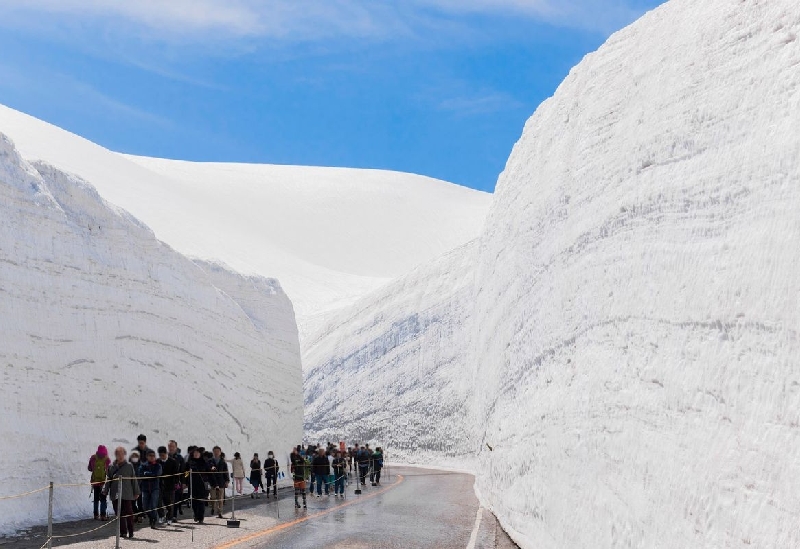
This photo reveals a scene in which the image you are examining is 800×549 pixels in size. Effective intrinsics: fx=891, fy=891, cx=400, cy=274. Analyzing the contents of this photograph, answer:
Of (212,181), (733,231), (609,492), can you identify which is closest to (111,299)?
(609,492)

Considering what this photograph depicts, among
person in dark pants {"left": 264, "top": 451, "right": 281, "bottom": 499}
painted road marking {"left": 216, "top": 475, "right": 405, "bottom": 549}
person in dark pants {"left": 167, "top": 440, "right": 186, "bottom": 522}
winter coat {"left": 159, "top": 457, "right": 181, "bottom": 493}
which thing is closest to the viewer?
painted road marking {"left": 216, "top": 475, "right": 405, "bottom": 549}

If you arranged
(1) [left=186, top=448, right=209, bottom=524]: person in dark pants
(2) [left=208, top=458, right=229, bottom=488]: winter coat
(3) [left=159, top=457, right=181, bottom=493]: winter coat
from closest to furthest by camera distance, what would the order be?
(1) [left=186, top=448, right=209, bottom=524]: person in dark pants < (3) [left=159, top=457, right=181, bottom=493]: winter coat < (2) [left=208, top=458, right=229, bottom=488]: winter coat

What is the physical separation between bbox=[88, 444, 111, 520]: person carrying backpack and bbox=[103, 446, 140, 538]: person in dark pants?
22.3 inches

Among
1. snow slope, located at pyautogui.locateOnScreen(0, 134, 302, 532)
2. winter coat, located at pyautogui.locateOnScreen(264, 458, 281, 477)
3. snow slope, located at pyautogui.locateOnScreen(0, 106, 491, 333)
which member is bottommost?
winter coat, located at pyautogui.locateOnScreen(264, 458, 281, 477)

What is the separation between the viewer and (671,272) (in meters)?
10.0

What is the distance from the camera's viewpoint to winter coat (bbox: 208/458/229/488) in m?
17.6

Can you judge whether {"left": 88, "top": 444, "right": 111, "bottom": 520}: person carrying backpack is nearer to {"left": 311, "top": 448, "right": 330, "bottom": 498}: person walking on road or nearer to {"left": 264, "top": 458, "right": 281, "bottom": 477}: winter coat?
{"left": 264, "top": 458, "right": 281, "bottom": 477}: winter coat

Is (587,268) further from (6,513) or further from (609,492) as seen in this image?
(6,513)

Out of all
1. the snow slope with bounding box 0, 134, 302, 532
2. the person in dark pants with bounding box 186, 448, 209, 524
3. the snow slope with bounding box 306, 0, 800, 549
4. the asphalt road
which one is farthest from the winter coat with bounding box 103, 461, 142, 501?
the snow slope with bounding box 306, 0, 800, 549

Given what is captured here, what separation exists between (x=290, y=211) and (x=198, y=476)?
112m

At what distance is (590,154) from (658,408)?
6.99 m

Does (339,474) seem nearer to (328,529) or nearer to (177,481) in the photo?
(177,481)

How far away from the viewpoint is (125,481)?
14492 mm

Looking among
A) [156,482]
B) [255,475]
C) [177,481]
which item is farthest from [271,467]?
[156,482]
